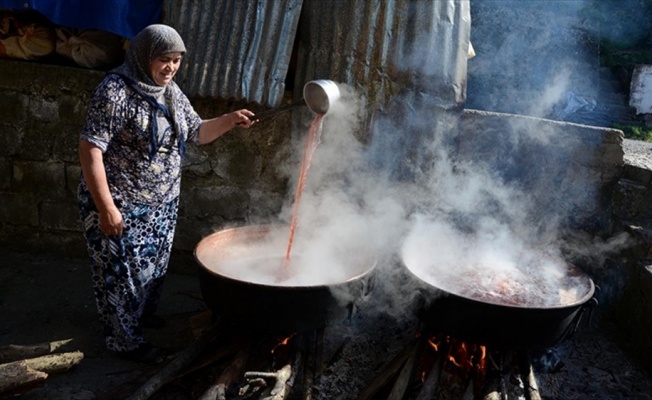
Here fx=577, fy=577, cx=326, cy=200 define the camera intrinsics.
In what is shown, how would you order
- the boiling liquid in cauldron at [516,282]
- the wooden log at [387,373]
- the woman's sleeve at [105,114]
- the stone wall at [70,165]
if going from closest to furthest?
1. the woman's sleeve at [105,114]
2. the wooden log at [387,373]
3. the boiling liquid in cauldron at [516,282]
4. the stone wall at [70,165]

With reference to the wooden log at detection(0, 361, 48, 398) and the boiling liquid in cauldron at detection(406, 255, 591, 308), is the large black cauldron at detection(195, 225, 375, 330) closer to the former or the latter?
the boiling liquid in cauldron at detection(406, 255, 591, 308)

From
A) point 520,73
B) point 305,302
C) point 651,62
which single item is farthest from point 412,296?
point 651,62

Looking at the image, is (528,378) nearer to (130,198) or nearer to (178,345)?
(178,345)

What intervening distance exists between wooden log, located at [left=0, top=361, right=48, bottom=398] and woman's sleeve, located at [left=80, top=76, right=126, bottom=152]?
1350mm

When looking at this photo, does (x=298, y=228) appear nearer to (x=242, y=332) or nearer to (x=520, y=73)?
(x=242, y=332)

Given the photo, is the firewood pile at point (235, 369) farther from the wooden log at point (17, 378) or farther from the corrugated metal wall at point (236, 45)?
the corrugated metal wall at point (236, 45)

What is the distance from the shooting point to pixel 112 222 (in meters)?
3.47

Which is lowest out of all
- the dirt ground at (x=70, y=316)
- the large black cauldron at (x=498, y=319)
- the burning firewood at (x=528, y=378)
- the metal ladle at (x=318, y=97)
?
the dirt ground at (x=70, y=316)

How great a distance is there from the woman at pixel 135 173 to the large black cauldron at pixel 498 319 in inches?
68.6

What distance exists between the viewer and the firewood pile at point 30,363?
10.8 ft

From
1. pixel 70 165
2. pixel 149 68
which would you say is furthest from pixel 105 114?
pixel 70 165

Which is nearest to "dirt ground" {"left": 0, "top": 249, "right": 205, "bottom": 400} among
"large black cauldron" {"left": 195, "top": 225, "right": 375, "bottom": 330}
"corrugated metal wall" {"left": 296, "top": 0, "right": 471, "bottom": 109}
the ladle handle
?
"large black cauldron" {"left": 195, "top": 225, "right": 375, "bottom": 330}

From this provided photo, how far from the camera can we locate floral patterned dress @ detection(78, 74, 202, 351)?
11.3 ft

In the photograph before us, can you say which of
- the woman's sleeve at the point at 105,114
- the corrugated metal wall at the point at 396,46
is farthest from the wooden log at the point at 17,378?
the corrugated metal wall at the point at 396,46
